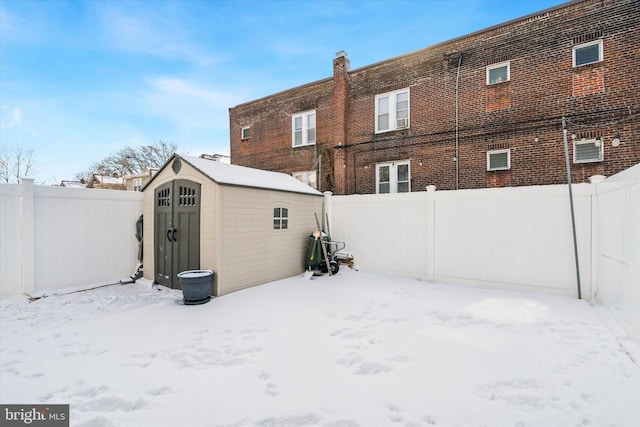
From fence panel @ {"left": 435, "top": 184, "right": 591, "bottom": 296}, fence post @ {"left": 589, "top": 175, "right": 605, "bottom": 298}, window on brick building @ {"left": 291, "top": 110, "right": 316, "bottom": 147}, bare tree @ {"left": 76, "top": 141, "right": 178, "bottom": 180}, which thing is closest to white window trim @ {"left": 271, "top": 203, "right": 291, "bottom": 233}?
fence panel @ {"left": 435, "top": 184, "right": 591, "bottom": 296}

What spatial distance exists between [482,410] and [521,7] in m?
11.3

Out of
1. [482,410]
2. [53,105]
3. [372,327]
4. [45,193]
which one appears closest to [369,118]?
[372,327]

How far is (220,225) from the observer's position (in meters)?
5.67

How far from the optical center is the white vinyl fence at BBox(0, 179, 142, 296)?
5.50m

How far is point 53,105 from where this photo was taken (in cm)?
1262

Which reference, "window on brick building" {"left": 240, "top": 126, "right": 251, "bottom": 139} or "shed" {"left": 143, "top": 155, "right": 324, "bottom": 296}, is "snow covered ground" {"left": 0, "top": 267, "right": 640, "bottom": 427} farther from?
"window on brick building" {"left": 240, "top": 126, "right": 251, "bottom": 139}

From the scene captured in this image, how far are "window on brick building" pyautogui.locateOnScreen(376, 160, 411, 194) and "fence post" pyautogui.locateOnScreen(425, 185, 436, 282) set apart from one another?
386 cm

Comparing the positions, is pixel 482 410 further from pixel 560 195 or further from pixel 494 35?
pixel 494 35

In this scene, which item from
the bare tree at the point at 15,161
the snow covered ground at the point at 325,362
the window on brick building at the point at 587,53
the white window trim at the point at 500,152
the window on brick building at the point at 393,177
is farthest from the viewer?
the bare tree at the point at 15,161

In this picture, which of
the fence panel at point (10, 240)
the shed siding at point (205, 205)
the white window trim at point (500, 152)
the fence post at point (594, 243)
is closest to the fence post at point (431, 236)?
the fence post at point (594, 243)

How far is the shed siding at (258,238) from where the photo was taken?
5859 mm

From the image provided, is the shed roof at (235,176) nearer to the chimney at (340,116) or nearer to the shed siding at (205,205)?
the shed siding at (205,205)

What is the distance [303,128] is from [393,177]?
187 inches

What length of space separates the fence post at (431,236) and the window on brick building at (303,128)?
7.14 metres
